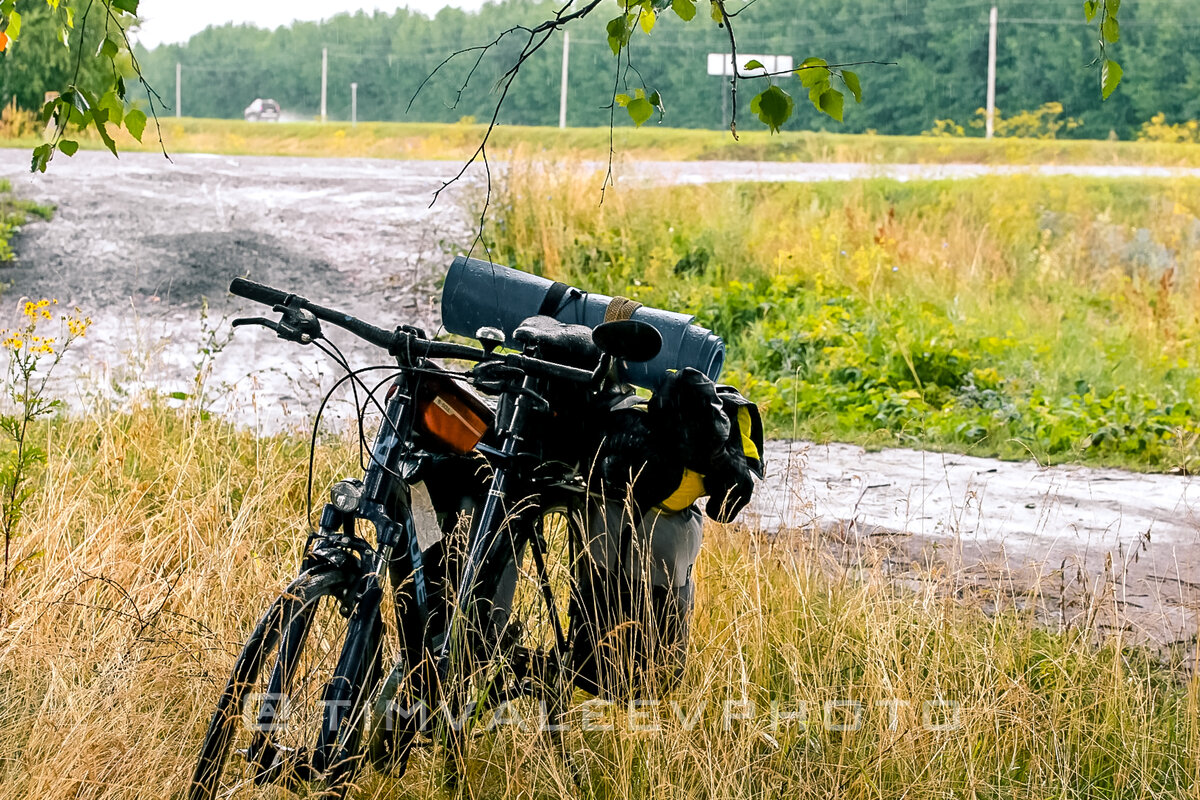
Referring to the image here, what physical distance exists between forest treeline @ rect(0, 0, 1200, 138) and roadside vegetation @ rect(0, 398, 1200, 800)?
2094 cm

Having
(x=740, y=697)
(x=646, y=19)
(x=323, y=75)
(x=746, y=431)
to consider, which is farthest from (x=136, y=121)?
(x=323, y=75)

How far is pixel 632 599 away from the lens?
2539mm

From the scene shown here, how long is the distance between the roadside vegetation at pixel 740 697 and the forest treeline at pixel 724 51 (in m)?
20.9

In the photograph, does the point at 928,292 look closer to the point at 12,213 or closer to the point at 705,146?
the point at 12,213

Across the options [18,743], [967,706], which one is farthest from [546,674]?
[18,743]

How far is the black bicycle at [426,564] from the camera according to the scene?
6.95 feet

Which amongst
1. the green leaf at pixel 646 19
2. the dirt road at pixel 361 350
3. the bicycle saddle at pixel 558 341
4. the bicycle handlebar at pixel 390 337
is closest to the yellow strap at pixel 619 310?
the bicycle saddle at pixel 558 341

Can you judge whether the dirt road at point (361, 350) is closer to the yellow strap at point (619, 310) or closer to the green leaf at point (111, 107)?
the yellow strap at point (619, 310)

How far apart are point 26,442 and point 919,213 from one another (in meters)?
8.49

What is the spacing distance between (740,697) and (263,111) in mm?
57402

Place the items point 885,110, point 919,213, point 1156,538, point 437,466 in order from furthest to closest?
1. point 885,110
2. point 919,213
3. point 1156,538
4. point 437,466

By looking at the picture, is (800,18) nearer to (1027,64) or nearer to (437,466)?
(1027,64)

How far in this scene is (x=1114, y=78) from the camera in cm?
236

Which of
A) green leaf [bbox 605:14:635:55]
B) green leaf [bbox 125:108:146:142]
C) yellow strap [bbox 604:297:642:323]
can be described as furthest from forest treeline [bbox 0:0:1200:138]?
yellow strap [bbox 604:297:642:323]
